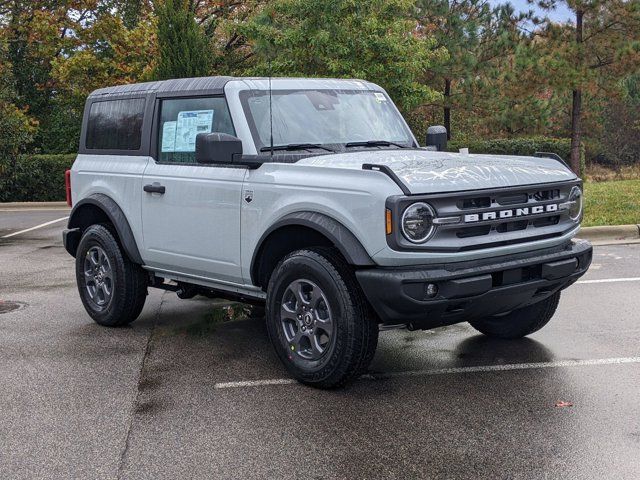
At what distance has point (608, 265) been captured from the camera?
9.64 m

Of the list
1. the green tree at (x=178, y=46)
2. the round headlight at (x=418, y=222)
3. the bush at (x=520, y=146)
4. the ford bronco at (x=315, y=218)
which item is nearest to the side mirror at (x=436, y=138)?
the ford bronco at (x=315, y=218)

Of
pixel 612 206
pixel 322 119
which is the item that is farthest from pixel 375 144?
pixel 612 206

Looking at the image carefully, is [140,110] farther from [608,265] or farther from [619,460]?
[608,265]

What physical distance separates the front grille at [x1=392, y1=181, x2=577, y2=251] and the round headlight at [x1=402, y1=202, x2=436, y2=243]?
40 mm

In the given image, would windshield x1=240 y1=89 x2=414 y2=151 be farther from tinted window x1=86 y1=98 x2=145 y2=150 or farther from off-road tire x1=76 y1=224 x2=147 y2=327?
off-road tire x1=76 y1=224 x2=147 y2=327

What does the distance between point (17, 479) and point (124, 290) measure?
9.91 ft

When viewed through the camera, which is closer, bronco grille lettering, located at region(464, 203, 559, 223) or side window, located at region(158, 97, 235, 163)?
bronco grille lettering, located at region(464, 203, 559, 223)

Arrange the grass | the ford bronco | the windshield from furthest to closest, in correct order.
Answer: the grass, the windshield, the ford bronco

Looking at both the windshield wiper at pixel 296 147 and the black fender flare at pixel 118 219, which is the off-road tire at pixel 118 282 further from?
the windshield wiper at pixel 296 147

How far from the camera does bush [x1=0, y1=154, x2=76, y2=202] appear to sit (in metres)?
23.1

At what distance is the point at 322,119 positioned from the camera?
20.7 feet

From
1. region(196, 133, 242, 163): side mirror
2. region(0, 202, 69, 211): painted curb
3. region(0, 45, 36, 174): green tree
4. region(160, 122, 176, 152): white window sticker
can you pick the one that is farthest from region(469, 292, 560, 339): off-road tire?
region(0, 45, 36, 174): green tree

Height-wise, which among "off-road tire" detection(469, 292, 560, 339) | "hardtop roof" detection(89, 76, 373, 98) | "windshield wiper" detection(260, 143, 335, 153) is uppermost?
"hardtop roof" detection(89, 76, 373, 98)

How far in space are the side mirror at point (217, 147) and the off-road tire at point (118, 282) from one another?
68.3 inches
